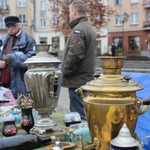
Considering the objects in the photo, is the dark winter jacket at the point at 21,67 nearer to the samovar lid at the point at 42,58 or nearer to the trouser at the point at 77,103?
the trouser at the point at 77,103

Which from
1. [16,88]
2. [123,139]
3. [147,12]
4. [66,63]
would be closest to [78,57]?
[66,63]

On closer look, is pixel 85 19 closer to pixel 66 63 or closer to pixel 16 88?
pixel 66 63

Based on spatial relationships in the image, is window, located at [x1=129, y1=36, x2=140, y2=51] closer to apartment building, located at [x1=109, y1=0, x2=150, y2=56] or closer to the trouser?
apartment building, located at [x1=109, y1=0, x2=150, y2=56]

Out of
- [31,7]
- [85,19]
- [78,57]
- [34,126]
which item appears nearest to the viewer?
[34,126]

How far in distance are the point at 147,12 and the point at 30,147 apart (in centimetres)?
2976

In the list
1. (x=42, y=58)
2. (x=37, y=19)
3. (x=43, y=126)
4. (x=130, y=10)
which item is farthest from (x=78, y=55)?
(x=37, y=19)

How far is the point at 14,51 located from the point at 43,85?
1509 mm

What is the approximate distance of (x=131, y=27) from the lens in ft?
99.6

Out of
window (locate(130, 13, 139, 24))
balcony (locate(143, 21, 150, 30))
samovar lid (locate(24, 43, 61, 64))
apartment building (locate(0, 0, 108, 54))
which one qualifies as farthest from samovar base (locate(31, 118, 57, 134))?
apartment building (locate(0, 0, 108, 54))

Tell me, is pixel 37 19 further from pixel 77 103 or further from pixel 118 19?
pixel 77 103

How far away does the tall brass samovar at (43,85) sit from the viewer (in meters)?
1.65

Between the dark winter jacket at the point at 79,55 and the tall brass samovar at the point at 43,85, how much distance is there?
3.53 ft

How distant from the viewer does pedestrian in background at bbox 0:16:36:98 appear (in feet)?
9.95

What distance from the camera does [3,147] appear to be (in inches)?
50.7
